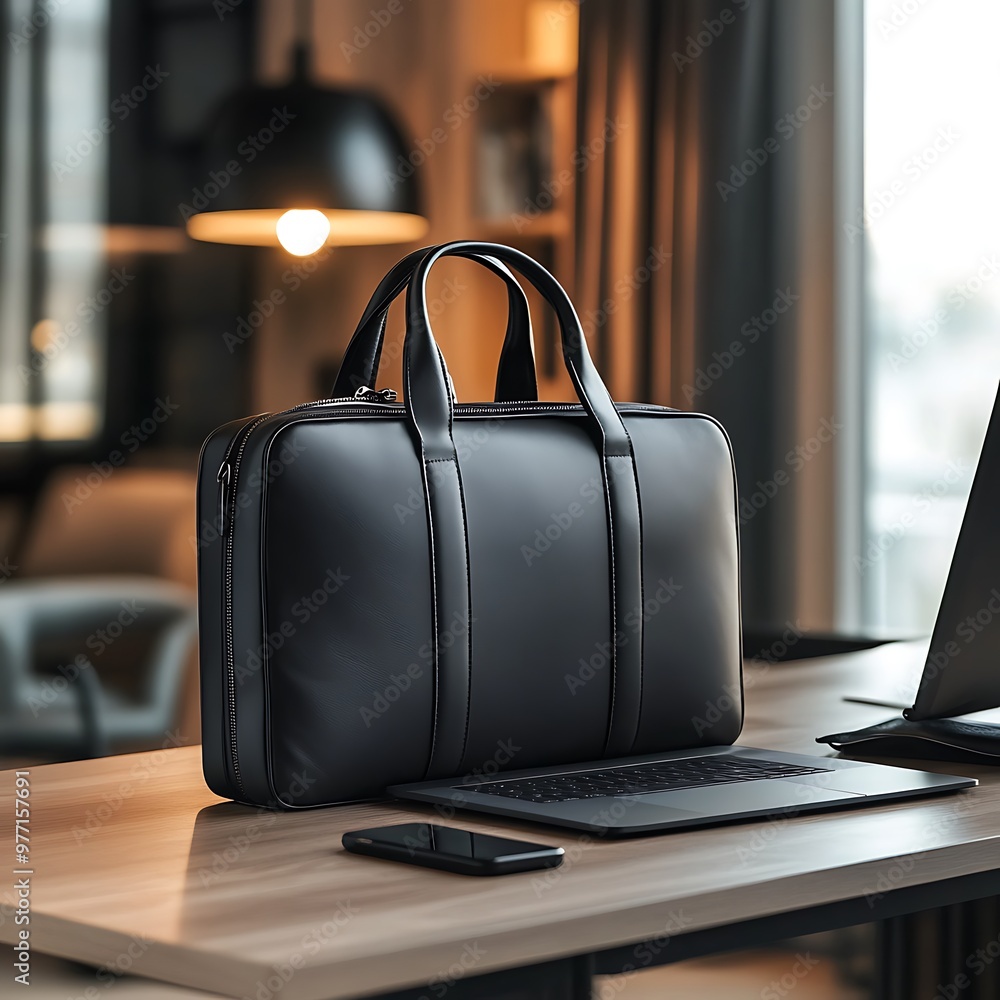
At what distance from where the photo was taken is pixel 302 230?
3.29 metres

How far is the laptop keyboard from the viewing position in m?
0.95

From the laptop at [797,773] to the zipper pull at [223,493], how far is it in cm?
21

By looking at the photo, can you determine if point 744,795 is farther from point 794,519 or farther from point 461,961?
point 794,519

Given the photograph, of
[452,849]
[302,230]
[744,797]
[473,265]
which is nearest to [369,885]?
[452,849]

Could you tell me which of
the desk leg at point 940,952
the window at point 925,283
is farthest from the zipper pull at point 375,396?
the window at point 925,283

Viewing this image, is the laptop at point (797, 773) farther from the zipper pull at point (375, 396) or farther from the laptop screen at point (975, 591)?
the zipper pull at point (375, 396)

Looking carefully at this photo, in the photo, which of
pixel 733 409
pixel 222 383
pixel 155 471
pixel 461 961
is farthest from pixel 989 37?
pixel 461 961

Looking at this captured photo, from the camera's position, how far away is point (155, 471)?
338cm

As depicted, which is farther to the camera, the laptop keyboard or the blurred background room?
the blurred background room

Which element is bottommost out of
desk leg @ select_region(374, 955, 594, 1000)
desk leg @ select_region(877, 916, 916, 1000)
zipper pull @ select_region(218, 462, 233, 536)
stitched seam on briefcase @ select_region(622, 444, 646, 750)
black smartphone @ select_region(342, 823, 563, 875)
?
desk leg @ select_region(877, 916, 916, 1000)

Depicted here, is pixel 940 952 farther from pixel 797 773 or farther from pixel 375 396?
pixel 375 396

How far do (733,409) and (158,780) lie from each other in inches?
119

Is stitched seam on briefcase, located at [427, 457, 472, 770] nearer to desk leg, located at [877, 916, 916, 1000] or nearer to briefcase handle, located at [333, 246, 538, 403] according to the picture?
briefcase handle, located at [333, 246, 538, 403]

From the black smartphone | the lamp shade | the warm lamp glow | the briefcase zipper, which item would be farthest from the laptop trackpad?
the warm lamp glow
